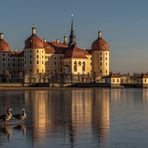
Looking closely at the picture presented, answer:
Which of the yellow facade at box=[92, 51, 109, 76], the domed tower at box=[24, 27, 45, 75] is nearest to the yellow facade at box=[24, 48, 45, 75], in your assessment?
the domed tower at box=[24, 27, 45, 75]

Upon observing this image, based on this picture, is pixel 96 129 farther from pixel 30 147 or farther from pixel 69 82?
pixel 69 82

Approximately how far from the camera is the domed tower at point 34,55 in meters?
122

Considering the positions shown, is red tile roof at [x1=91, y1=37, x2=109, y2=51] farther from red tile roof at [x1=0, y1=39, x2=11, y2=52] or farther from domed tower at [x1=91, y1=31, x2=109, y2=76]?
red tile roof at [x1=0, y1=39, x2=11, y2=52]

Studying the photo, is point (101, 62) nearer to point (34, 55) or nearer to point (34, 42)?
point (34, 55)

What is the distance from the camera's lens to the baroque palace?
4815 inches

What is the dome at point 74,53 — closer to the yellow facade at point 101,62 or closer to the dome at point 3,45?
the yellow facade at point 101,62

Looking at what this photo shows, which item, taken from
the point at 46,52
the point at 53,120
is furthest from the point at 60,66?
the point at 53,120

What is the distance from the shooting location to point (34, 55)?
4825 inches

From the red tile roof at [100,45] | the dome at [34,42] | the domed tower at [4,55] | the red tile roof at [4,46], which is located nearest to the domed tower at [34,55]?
the dome at [34,42]

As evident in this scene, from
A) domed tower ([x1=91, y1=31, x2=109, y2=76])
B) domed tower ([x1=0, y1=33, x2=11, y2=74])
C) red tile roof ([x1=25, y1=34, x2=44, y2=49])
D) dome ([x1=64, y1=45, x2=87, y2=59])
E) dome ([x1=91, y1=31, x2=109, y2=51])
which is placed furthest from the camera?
dome ([x1=91, y1=31, x2=109, y2=51])

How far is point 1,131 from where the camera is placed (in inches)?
814

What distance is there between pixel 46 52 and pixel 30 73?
9.20 metres

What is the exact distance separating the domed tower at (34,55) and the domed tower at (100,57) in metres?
15.4

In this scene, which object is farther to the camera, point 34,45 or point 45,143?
point 34,45
